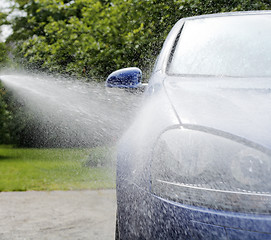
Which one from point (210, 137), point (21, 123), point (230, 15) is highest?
point (210, 137)

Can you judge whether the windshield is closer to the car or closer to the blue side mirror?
the car

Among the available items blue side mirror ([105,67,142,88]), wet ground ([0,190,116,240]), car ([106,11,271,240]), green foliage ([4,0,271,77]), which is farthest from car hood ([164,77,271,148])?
green foliage ([4,0,271,77])

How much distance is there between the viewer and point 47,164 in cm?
925

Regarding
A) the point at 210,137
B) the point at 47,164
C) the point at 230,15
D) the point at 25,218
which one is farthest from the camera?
the point at 47,164

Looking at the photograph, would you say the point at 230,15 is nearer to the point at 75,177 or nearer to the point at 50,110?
the point at 75,177

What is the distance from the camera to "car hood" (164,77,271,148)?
1948 millimetres

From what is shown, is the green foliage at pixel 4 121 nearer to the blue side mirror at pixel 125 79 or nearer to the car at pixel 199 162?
the blue side mirror at pixel 125 79

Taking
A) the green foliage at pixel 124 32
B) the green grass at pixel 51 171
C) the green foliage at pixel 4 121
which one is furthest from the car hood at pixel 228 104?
the green foliage at pixel 4 121

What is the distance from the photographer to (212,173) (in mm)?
1875

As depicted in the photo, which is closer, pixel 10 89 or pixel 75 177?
pixel 75 177

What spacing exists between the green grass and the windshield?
341 cm

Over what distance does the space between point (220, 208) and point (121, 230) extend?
0.62 metres

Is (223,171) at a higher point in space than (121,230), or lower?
higher

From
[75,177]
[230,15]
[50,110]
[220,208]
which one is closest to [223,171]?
[220,208]
